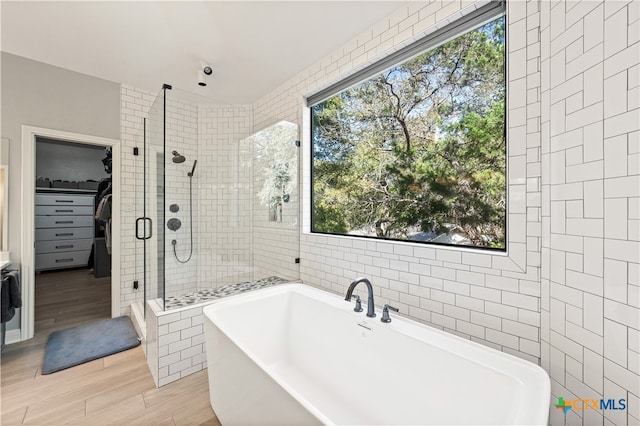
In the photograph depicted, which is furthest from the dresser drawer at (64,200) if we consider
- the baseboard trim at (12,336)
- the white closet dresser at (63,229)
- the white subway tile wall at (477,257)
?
the white subway tile wall at (477,257)

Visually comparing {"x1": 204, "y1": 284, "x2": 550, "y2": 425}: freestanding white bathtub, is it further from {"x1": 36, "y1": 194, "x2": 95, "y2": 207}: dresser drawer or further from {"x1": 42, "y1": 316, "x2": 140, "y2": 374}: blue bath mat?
{"x1": 36, "y1": 194, "x2": 95, "y2": 207}: dresser drawer

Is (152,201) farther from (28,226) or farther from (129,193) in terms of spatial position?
(28,226)

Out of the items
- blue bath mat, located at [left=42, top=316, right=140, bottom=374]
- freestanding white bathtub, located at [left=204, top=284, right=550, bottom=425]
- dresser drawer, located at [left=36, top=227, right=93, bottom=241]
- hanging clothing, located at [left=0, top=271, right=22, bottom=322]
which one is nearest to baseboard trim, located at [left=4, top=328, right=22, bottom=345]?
blue bath mat, located at [left=42, top=316, right=140, bottom=374]

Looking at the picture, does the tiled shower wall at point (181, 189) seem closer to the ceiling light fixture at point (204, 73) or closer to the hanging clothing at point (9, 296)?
the ceiling light fixture at point (204, 73)

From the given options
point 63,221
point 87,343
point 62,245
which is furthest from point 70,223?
point 87,343

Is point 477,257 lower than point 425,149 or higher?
lower

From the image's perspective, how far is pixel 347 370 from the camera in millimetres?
1724

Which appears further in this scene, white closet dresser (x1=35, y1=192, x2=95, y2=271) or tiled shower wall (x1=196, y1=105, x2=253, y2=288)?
white closet dresser (x1=35, y1=192, x2=95, y2=271)

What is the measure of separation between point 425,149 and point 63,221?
6.97 meters

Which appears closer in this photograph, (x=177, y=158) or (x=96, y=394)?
(x=96, y=394)

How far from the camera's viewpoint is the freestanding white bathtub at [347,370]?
112cm

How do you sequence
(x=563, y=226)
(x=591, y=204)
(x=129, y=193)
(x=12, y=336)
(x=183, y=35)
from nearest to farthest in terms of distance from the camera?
(x=591, y=204), (x=563, y=226), (x=183, y=35), (x=12, y=336), (x=129, y=193)

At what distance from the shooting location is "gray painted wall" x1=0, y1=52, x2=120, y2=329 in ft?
8.48

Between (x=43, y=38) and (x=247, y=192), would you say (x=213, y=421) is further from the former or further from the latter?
(x=43, y=38)
